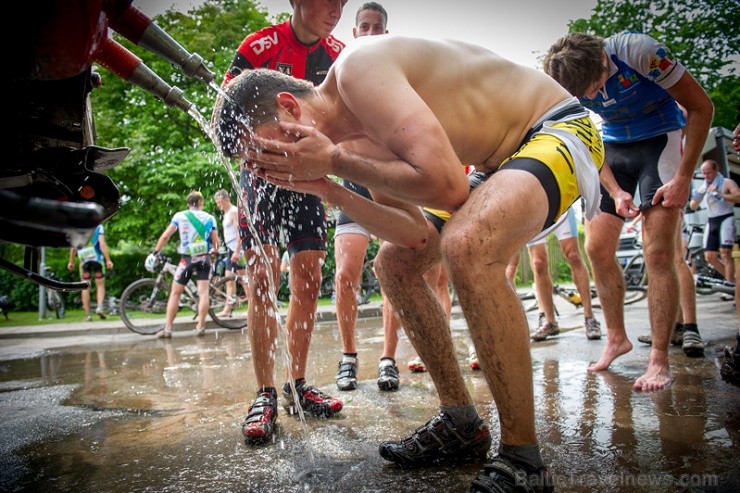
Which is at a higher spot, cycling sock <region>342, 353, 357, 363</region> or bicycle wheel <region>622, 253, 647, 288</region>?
bicycle wheel <region>622, 253, 647, 288</region>

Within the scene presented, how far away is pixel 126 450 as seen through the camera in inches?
81.1

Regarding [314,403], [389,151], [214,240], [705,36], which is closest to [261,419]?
[314,403]

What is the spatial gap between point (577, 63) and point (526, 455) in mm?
2170

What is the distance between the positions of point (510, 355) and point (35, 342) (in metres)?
8.02

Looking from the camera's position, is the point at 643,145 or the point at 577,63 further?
the point at 643,145

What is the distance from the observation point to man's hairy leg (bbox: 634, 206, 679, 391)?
274 cm

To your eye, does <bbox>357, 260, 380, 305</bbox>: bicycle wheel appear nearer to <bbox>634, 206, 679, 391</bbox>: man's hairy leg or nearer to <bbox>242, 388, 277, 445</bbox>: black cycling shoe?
<bbox>634, 206, 679, 391</bbox>: man's hairy leg

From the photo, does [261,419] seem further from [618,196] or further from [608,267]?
[618,196]

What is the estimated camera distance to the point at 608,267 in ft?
10.4

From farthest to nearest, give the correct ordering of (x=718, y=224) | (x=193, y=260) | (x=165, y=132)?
1. (x=165, y=132)
2. (x=718, y=224)
3. (x=193, y=260)

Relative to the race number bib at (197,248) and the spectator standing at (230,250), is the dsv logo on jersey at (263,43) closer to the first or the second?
the race number bib at (197,248)

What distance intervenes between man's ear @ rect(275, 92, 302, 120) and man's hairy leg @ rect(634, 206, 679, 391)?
7.37 feet

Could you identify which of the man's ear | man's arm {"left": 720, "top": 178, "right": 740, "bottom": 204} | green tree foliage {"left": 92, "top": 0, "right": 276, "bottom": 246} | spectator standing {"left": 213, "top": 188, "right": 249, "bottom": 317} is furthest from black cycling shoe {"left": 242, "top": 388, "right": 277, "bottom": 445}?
green tree foliage {"left": 92, "top": 0, "right": 276, "bottom": 246}

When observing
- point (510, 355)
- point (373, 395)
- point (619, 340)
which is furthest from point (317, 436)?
point (619, 340)
